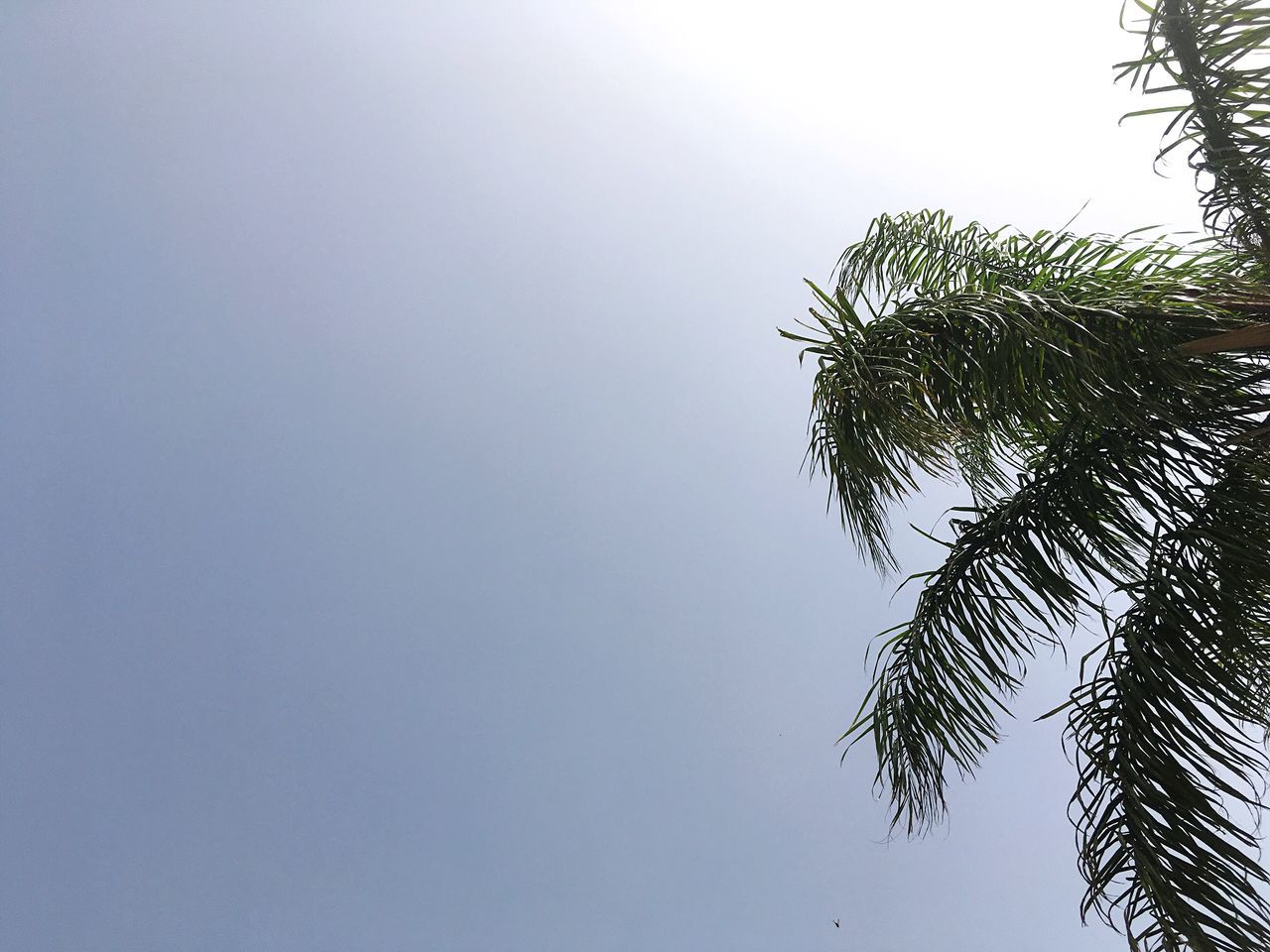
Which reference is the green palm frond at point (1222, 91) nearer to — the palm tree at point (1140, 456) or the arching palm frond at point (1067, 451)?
the palm tree at point (1140, 456)

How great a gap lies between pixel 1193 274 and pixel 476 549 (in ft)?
10.6

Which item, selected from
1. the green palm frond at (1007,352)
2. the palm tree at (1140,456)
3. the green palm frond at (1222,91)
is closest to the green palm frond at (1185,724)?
the palm tree at (1140,456)

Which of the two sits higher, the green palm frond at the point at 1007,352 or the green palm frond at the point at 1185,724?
the green palm frond at the point at 1007,352

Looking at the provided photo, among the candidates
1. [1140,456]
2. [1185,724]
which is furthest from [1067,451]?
[1185,724]

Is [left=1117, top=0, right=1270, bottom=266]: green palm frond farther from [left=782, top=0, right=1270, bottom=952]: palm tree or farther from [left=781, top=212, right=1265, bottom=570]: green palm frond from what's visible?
[left=781, top=212, right=1265, bottom=570]: green palm frond

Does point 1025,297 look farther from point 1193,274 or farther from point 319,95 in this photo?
point 319,95

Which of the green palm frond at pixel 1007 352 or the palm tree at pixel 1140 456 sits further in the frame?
the green palm frond at pixel 1007 352

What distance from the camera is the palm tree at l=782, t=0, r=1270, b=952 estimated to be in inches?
65.0

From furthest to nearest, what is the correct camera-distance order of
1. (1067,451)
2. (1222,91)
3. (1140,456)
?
1. (1067,451)
2. (1140,456)
3. (1222,91)

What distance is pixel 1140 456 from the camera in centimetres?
206

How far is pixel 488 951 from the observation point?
12.8ft

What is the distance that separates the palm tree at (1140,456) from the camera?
1.65 metres

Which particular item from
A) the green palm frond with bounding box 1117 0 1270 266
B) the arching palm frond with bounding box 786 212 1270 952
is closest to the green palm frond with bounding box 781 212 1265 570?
the arching palm frond with bounding box 786 212 1270 952

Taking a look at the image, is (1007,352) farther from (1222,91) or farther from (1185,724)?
(1185,724)
